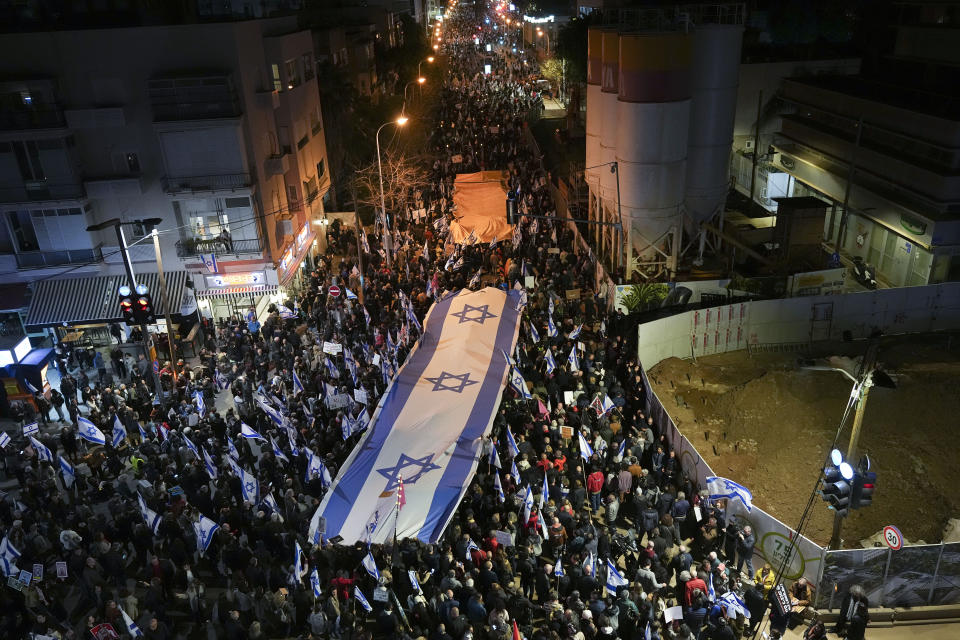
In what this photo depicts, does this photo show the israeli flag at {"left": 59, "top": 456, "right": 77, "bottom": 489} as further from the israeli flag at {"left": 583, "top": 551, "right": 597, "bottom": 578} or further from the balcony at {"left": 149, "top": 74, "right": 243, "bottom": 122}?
the balcony at {"left": 149, "top": 74, "right": 243, "bottom": 122}

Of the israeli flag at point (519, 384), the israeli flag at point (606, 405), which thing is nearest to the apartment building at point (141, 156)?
the israeli flag at point (519, 384)

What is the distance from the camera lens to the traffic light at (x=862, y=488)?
1216 cm

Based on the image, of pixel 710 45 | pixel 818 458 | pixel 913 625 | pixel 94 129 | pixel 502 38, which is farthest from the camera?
pixel 502 38

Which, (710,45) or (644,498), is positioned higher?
(710,45)

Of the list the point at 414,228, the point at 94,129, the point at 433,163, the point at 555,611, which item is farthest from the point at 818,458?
the point at 433,163

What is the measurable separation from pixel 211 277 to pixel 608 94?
1764 centimetres

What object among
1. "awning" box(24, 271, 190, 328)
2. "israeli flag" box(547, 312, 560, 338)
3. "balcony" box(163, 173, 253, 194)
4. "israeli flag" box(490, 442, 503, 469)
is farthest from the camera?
"awning" box(24, 271, 190, 328)

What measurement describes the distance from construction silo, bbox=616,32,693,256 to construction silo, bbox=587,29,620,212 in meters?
1.19

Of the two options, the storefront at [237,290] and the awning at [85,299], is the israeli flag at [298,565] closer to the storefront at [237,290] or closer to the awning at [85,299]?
the storefront at [237,290]

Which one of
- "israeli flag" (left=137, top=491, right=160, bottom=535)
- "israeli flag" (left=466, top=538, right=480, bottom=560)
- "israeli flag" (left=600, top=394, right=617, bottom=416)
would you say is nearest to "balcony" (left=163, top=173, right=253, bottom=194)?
"israeli flag" (left=137, top=491, right=160, bottom=535)

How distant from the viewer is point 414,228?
33.6 metres

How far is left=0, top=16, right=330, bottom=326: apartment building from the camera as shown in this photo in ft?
81.7

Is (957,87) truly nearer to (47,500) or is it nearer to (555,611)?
(555,611)

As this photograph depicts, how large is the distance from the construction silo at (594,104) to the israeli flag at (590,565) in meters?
21.2
